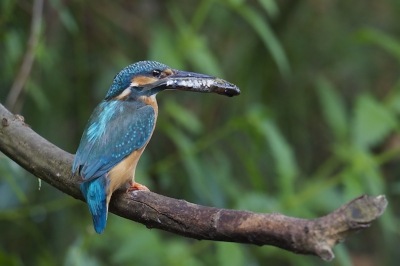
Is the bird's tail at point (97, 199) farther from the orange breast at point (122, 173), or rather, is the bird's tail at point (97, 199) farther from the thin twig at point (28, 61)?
the thin twig at point (28, 61)

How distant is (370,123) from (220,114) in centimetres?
147

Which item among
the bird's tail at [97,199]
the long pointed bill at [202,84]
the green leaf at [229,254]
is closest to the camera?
the bird's tail at [97,199]

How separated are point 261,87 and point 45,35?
1535 millimetres

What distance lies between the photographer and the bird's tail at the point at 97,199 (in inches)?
84.9

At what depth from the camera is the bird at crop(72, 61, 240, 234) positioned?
2.19 meters

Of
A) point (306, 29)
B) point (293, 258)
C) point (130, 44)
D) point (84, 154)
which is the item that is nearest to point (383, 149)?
point (306, 29)

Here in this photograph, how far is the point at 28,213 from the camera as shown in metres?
3.37

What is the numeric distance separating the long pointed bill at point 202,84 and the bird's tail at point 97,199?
1.64 ft

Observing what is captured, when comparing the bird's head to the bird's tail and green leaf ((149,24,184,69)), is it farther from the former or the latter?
green leaf ((149,24,184,69))

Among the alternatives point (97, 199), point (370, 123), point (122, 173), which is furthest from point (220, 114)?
point (97, 199)

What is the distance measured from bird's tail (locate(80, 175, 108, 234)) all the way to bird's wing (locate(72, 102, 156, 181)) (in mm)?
34

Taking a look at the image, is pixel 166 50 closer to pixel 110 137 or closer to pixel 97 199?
pixel 110 137

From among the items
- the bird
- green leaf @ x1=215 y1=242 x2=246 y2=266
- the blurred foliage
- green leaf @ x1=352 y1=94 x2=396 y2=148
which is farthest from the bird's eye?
green leaf @ x1=352 y1=94 x2=396 y2=148

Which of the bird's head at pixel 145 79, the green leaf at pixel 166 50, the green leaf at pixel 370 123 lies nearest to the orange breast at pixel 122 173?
the bird's head at pixel 145 79
